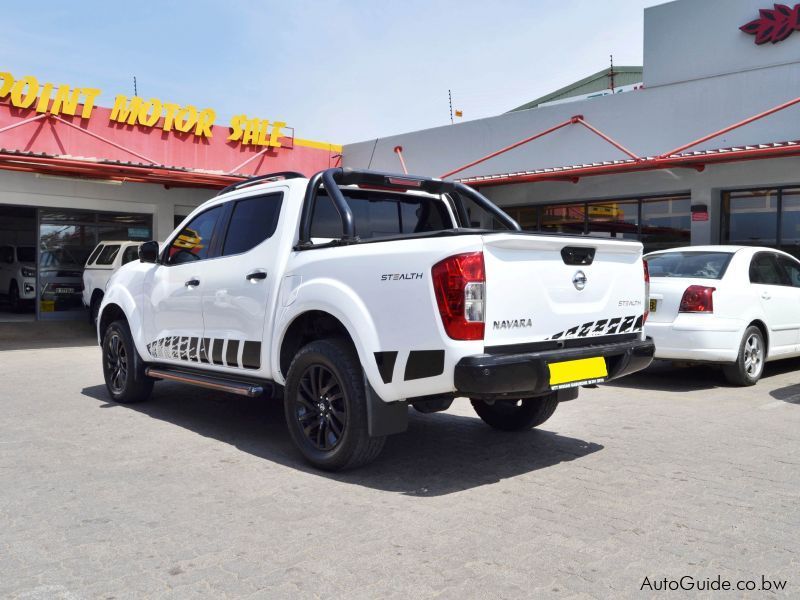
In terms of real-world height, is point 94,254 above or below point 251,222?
below

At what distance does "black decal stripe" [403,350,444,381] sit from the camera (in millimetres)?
3908

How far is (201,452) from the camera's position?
5152 mm

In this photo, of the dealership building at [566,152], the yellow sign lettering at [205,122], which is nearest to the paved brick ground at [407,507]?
the dealership building at [566,152]

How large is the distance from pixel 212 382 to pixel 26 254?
16.2 meters

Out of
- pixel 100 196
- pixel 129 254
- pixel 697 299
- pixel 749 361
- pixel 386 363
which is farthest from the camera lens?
pixel 100 196

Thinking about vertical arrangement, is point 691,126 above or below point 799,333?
above

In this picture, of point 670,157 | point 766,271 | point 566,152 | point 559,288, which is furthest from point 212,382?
point 566,152

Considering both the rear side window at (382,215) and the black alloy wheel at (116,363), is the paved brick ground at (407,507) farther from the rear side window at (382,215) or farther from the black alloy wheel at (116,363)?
the rear side window at (382,215)

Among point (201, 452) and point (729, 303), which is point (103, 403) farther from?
point (729, 303)

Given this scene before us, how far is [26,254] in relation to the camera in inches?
752

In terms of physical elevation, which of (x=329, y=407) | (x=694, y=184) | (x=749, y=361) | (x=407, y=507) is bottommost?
(x=407, y=507)

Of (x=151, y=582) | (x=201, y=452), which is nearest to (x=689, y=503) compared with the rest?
(x=151, y=582)

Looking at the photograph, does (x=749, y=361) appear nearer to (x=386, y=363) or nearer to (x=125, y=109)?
(x=386, y=363)

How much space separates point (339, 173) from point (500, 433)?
2.33m
